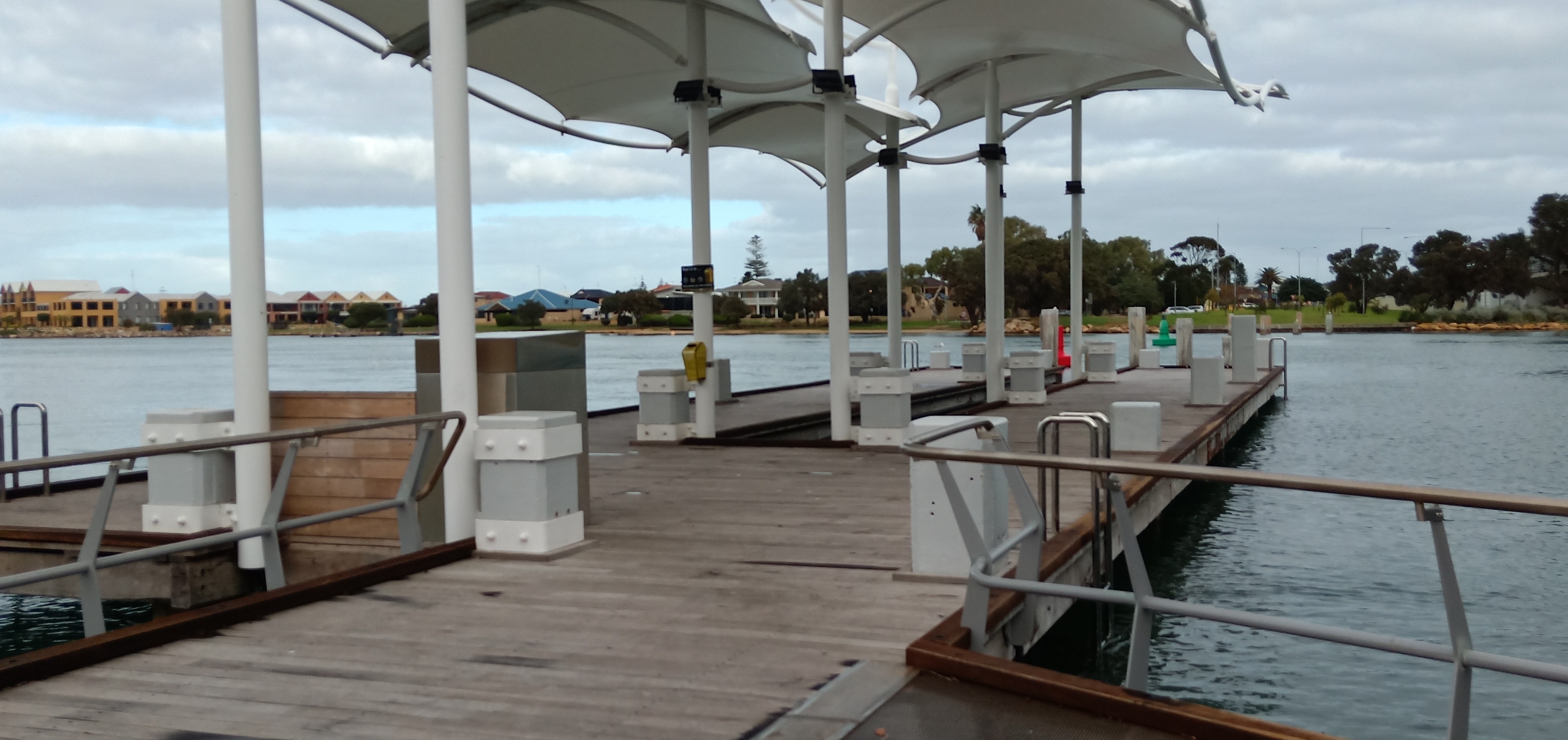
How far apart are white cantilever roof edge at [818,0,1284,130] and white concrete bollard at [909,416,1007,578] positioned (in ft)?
29.4

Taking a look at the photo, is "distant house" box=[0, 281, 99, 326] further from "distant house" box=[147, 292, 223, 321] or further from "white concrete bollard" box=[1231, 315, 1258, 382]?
"white concrete bollard" box=[1231, 315, 1258, 382]

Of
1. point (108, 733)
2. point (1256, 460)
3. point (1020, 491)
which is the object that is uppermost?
point (1020, 491)

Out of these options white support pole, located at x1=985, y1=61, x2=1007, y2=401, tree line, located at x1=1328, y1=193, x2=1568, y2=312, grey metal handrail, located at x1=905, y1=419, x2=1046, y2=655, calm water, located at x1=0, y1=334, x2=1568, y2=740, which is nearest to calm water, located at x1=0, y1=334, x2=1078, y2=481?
calm water, located at x1=0, y1=334, x2=1568, y2=740

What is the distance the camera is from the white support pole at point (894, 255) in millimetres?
22469

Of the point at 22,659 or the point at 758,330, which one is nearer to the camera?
the point at 22,659

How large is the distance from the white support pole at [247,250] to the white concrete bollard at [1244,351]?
2343cm

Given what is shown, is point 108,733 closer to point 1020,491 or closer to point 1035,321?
point 1020,491

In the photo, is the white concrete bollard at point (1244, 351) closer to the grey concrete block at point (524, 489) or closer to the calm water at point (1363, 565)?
the calm water at point (1363, 565)

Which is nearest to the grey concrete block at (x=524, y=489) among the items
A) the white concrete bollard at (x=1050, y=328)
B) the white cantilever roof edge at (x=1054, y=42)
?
the white cantilever roof edge at (x=1054, y=42)

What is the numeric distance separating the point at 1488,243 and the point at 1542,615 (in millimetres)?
111021

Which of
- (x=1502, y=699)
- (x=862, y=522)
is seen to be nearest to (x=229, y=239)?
(x=862, y=522)

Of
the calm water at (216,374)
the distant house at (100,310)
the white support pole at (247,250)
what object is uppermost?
the distant house at (100,310)

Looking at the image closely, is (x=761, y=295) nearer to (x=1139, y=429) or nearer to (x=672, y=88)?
(x=672, y=88)

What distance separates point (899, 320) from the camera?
23703 mm
